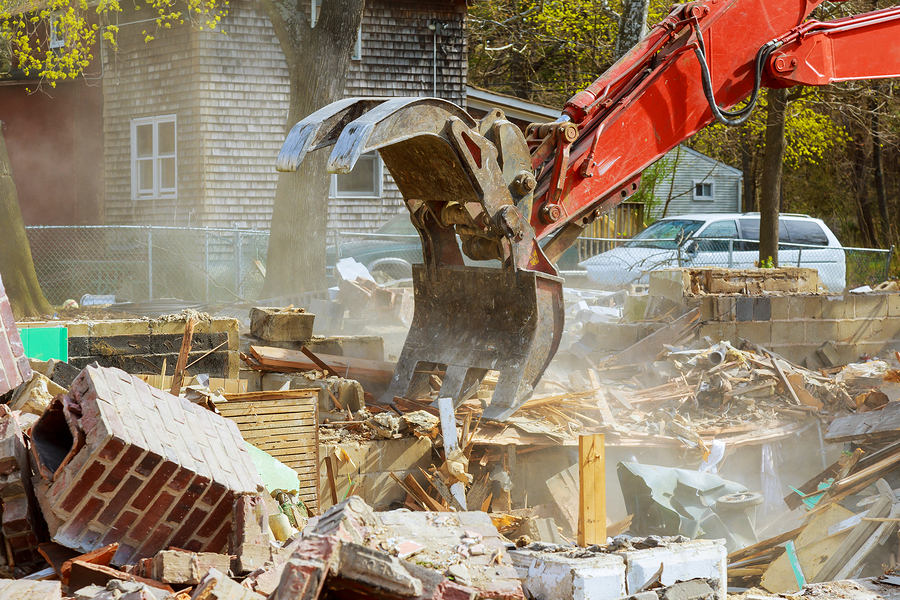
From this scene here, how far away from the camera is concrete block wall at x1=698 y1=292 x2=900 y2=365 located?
8742 millimetres

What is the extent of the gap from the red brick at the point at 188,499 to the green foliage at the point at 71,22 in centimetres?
984

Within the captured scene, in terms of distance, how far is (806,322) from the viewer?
29.5 ft

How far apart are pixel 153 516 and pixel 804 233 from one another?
51.4ft

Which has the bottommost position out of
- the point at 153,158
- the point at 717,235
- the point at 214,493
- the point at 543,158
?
the point at 214,493

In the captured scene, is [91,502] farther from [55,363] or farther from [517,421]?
[517,421]

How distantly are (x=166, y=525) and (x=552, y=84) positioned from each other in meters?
25.0

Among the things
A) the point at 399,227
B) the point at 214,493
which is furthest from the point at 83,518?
the point at 399,227

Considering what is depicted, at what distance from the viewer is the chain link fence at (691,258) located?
578 inches

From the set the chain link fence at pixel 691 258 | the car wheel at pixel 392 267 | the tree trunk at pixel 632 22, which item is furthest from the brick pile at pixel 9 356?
the chain link fence at pixel 691 258

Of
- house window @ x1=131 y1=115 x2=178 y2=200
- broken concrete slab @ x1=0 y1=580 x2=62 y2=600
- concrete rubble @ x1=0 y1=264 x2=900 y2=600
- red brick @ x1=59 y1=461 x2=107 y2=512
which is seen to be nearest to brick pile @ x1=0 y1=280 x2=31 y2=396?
concrete rubble @ x1=0 y1=264 x2=900 y2=600

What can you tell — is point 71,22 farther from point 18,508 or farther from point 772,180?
point 772,180

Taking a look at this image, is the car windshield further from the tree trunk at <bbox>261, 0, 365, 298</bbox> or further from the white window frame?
the white window frame

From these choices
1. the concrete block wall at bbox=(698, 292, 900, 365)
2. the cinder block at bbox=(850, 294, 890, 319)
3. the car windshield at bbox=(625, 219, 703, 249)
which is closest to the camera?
the concrete block wall at bbox=(698, 292, 900, 365)

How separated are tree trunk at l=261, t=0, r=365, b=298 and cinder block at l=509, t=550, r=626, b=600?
8.50 metres
